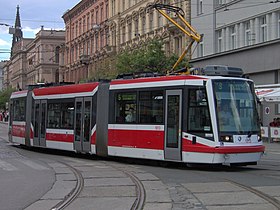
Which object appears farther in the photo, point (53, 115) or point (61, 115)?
point (53, 115)

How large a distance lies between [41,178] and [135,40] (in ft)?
136

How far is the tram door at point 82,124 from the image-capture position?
1953cm

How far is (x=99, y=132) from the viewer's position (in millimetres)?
18750

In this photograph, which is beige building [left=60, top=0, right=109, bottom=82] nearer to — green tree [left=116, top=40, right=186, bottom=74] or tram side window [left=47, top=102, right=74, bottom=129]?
green tree [left=116, top=40, right=186, bottom=74]

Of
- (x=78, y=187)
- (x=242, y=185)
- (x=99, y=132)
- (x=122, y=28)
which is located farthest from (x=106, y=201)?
(x=122, y=28)

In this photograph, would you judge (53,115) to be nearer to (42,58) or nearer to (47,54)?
(42,58)

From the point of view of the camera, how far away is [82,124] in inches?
782

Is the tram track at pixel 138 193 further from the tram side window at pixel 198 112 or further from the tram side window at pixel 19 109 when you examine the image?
the tram side window at pixel 19 109

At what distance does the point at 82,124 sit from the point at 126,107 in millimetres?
2936

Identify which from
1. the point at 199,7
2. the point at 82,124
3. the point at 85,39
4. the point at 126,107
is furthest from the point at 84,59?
the point at 126,107

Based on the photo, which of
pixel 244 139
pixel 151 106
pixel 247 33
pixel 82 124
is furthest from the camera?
pixel 247 33

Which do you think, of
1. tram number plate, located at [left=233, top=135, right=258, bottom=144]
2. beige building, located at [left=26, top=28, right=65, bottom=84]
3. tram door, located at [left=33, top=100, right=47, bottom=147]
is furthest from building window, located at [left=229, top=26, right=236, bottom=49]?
beige building, located at [left=26, top=28, right=65, bottom=84]

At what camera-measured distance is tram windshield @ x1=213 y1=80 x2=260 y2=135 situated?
14.9 metres

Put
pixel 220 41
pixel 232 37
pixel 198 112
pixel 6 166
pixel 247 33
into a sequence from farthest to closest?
pixel 220 41, pixel 232 37, pixel 247 33, pixel 6 166, pixel 198 112
